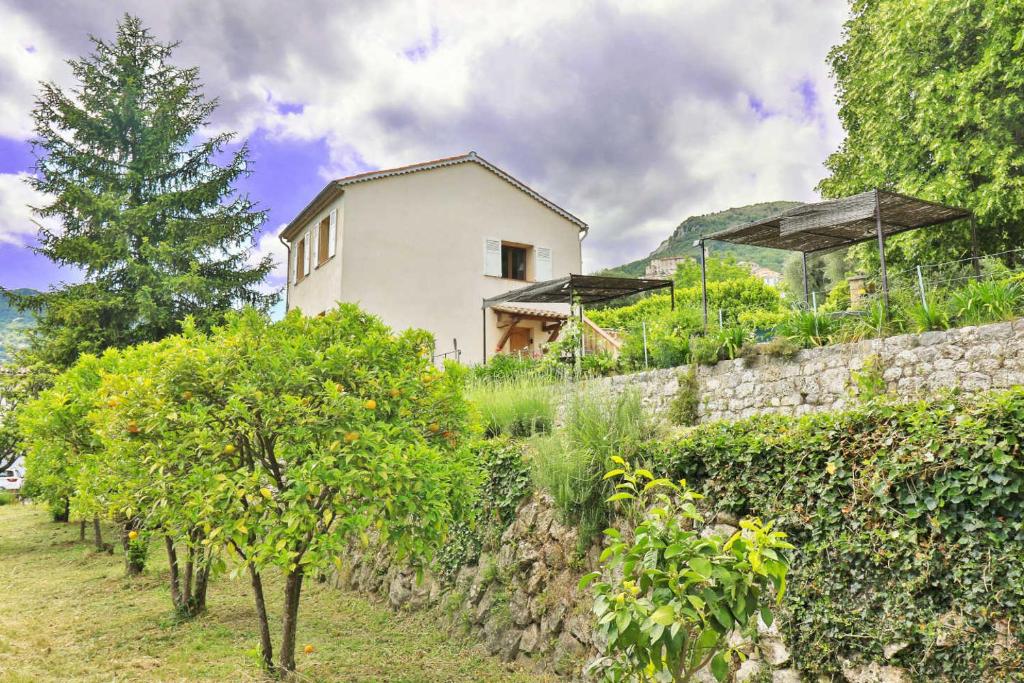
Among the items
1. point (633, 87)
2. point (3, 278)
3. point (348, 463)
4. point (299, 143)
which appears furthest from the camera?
point (3, 278)

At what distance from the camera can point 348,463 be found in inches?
155

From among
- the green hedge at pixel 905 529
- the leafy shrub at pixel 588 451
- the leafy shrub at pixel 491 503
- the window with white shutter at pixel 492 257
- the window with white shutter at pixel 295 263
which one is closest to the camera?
the green hedge at pixel 905 529

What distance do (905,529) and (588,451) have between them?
2.57 metres

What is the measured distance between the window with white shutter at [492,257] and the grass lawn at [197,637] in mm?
11376

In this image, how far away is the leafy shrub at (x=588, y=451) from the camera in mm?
5555

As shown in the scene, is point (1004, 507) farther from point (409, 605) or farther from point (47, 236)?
point (47, 236)

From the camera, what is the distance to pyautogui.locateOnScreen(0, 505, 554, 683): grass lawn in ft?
17.4

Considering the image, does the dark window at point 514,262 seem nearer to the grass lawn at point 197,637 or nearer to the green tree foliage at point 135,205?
the green tree foliage at point 135,205

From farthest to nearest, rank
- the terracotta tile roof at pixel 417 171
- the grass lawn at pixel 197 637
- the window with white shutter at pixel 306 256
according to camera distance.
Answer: the window with white shutter at pixel 306 256 < the terracotta tile roof at pixel 417 171 < the grass lawn at pixel 197 637

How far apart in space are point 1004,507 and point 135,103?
79.7 feet

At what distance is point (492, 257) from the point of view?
19.0m

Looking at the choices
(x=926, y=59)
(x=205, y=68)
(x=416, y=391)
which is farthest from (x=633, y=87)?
(x=205, y=68)

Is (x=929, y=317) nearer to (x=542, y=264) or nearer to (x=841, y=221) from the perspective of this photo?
(x=841, y=221)

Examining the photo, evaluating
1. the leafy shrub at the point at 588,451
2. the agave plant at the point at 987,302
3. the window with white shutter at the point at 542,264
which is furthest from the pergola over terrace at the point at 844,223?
the window with white shutter at the point at 542,264
